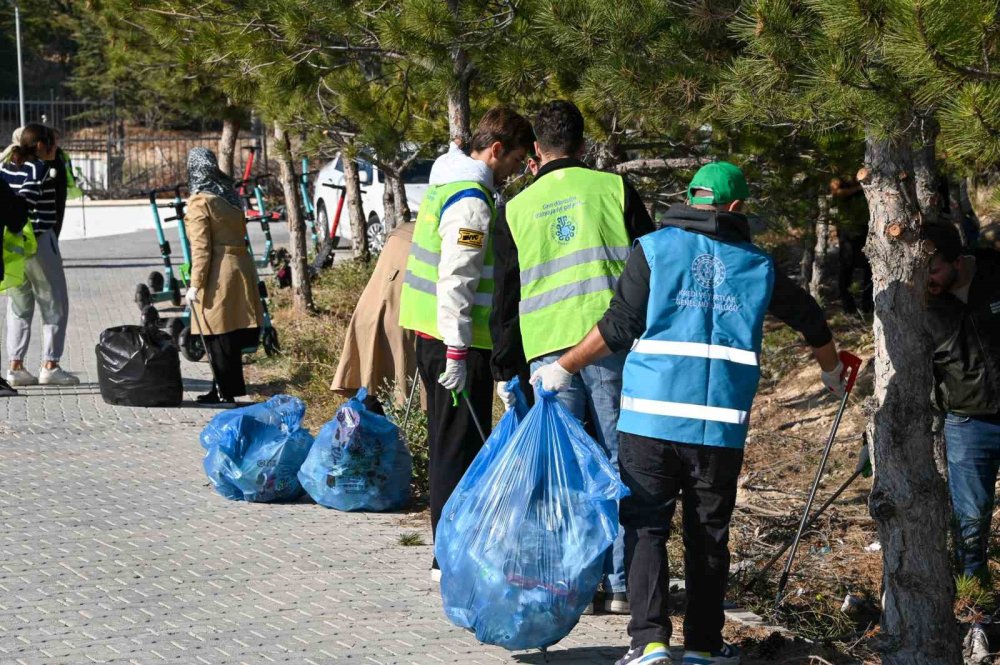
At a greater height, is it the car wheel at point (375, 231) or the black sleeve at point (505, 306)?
the car wheel at point (375, 231)

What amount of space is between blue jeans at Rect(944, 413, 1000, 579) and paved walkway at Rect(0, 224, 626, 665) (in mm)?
1476

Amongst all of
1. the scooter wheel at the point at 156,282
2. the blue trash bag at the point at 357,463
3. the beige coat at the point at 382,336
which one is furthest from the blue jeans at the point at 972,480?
the scooter wheel at the point at 156,282

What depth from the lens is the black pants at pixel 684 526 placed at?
165 inches

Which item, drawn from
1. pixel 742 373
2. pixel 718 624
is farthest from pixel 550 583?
pixel 742 373

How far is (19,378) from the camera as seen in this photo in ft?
31.3

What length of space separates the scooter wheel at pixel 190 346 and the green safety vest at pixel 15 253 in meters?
1.50

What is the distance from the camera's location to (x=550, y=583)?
4.29m

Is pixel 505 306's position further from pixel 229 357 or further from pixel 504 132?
pixel 229 357

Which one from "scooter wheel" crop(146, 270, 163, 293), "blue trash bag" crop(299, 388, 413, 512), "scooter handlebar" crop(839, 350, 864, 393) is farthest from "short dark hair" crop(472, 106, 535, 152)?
"scooter wheel" crop(146, 270, 163, 293)

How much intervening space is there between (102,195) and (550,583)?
25.4 metres

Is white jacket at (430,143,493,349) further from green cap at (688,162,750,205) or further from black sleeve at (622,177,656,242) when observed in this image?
green cap at (688,162,750,205)

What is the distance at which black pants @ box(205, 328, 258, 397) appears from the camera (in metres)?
8.79

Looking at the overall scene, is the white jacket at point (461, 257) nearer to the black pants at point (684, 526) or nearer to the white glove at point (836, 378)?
the black pants at point (684, 526)

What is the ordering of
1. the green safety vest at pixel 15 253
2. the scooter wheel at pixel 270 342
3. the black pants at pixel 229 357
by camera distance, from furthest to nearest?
the scooter wheel at pixel 270 342
the green safety vest at pixel 15 253
the black pants at pixel 229 357
